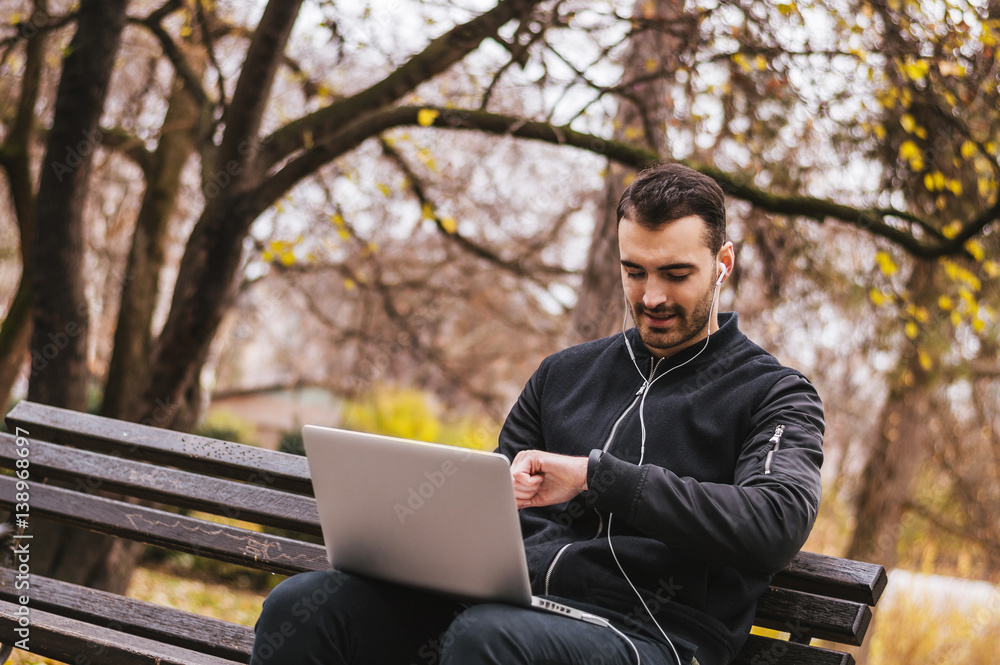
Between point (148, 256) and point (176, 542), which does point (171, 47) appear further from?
point (176, 542)

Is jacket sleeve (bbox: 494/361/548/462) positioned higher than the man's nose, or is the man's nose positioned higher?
the man's nose

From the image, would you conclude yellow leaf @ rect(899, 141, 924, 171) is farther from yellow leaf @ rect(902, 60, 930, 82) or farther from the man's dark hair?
the man's dark hair

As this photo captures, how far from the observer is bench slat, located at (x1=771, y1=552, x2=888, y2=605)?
6.54 ft

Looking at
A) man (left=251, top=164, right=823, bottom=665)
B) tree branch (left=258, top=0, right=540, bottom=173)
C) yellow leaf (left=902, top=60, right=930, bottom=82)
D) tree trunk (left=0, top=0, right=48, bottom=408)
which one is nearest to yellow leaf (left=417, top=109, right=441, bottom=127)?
tree branch (left=258, top=0, right=540, bottom=173)

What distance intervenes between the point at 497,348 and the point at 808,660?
11864mm

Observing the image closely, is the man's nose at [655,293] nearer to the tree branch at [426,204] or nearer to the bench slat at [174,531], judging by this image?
the bench slat at [174,531]

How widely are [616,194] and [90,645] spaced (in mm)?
3808

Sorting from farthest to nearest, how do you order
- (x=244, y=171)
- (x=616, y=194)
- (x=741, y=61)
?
(x=616, y=194), (x=741, y=61), (x=244, y=171)


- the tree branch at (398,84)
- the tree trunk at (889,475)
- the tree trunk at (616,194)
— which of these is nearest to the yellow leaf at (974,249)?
the tree trunk at (616,194)

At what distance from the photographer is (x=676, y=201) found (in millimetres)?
2031

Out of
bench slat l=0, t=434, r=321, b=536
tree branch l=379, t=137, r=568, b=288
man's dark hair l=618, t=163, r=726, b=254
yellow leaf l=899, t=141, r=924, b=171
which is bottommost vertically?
bench slat l=0, t=434, r=321, b=536

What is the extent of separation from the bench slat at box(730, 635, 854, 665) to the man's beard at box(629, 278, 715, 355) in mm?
705

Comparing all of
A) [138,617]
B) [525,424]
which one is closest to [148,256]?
[138,617]

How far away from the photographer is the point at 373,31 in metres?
5.61
